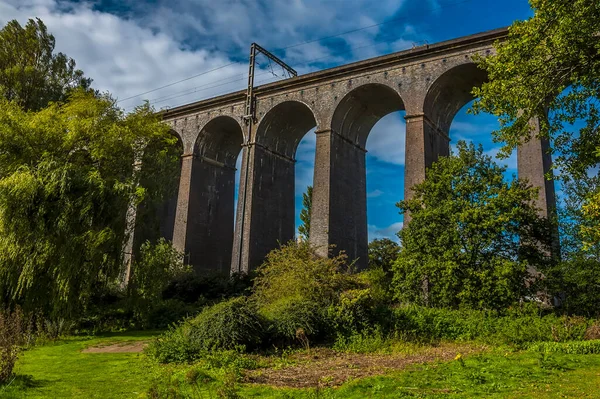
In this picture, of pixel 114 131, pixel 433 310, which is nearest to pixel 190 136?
pixel 114 131

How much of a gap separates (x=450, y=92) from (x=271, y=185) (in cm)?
1089

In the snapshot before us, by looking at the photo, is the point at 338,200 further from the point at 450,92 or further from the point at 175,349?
the point at 175,349

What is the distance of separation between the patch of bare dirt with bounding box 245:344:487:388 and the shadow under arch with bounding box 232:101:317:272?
14.4 metres

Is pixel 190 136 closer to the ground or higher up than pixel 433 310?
higher up

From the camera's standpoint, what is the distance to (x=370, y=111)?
2573 cm

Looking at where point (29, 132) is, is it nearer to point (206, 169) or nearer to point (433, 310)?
point (433, 310)

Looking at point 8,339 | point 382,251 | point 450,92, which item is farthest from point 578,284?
point 382,251

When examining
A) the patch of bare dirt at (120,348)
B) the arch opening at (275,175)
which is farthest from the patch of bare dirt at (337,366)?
the arch opening at (275,175)

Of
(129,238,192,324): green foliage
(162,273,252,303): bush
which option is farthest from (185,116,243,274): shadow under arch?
(129,238,192,324): green foliage

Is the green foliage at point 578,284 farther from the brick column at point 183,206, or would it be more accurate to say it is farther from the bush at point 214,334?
the brick column at point 183,206

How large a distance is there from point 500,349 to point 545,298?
197 inches

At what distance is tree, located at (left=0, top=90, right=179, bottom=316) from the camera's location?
13039mm

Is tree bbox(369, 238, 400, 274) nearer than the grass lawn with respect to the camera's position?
No

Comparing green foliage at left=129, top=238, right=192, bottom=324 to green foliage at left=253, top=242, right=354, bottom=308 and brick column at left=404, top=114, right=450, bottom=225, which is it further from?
brick column at left=404, top=114, right=450, bottom=225
